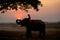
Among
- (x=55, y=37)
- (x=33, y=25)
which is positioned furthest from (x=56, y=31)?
(x=33, y=25)

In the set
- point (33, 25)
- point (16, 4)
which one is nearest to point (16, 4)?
point (16, 4)

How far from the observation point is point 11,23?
3.85m

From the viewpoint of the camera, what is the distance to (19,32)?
3924 millimetres

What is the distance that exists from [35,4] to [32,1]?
0.06 metres

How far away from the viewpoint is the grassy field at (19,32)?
378 centimetres

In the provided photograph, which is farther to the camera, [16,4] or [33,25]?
[33,25]

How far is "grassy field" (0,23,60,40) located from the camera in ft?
12.4

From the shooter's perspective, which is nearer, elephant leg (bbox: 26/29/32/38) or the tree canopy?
the tree canopy

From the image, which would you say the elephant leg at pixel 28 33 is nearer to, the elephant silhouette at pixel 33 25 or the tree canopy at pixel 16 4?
the elephant silhouette at pixel 33 25

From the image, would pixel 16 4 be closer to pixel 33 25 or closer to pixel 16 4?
pixel 16 4

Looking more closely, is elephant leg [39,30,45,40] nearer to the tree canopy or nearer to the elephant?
the elephant

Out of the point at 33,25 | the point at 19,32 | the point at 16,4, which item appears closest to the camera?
the point at 16,4

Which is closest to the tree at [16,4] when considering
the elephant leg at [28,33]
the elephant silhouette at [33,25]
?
the elephant silhouette at [33,25]

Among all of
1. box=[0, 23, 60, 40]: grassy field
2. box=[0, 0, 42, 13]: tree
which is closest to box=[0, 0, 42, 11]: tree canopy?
box=[0, 0, 42, 13]: tree
